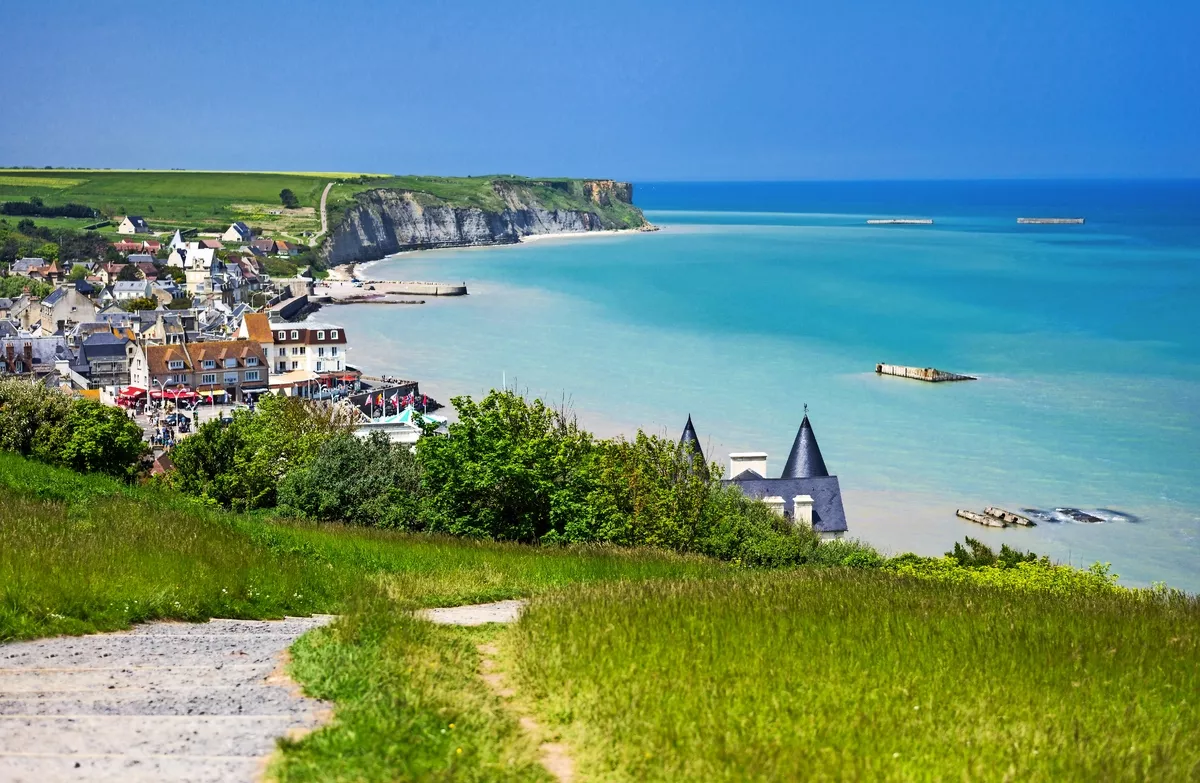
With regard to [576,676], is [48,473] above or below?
below

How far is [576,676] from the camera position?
336 inches

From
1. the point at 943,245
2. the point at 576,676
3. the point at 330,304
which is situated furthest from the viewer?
the point at 943,245

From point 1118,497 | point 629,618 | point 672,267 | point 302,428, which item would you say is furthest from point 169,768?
Answer: point 672,267

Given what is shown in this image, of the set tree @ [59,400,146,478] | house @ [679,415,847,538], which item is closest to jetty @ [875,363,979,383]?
house @ [679,415,847,538]

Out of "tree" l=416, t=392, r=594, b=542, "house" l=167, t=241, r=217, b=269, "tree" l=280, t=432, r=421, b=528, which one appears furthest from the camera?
"house" l=167, t=241, r=217, b=269

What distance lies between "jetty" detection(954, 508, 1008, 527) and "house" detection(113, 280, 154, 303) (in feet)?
251

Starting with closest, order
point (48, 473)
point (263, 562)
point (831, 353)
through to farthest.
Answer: point (263, 562)
point (48, 473)
point (831, 353)

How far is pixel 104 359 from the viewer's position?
212 ft

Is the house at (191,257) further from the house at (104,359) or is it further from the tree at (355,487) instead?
the tree at (355,487)

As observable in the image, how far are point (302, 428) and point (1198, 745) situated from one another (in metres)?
32.0

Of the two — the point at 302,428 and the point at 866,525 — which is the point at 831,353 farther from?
the point at 302,428

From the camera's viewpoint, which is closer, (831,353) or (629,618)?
(629,618)

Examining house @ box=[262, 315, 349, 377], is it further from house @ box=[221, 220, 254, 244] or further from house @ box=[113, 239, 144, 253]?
house @ box=[221, 220, 254, 244]

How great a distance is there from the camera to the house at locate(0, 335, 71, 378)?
61.2 metres
